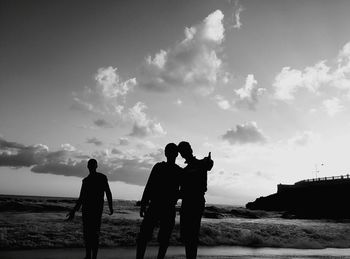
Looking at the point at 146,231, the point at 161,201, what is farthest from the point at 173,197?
the point at 146,231

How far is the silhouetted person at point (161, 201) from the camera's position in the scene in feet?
15.3

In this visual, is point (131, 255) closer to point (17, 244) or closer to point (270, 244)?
point (17, 244)

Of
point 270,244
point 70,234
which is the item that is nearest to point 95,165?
point 70,234

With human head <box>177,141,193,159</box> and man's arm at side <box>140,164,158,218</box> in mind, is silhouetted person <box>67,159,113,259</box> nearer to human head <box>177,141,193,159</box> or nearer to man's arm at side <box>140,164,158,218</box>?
man's arm at side <box>140,164,158,218</box>

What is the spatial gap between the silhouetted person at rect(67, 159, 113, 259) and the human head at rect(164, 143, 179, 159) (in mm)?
1725

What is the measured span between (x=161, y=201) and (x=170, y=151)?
747 millimetres

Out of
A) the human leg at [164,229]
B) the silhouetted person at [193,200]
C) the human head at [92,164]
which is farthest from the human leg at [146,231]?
the human head at [92,164]

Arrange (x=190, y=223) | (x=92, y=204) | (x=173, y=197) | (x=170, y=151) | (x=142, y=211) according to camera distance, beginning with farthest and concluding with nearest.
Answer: (x=92, y=204) → (x=170, y=151) → (x=173, y=197) → (x=190, y=223) → (x=142, y=211)

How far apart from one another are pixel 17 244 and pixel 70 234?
1.73m

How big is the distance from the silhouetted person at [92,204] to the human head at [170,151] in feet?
5.66

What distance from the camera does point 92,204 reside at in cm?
583

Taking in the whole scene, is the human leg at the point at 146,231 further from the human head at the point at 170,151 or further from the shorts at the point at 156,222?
the human head at the point at 170,151

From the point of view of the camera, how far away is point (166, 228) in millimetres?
4762

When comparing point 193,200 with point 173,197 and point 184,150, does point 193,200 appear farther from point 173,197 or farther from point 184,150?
point 184,150
